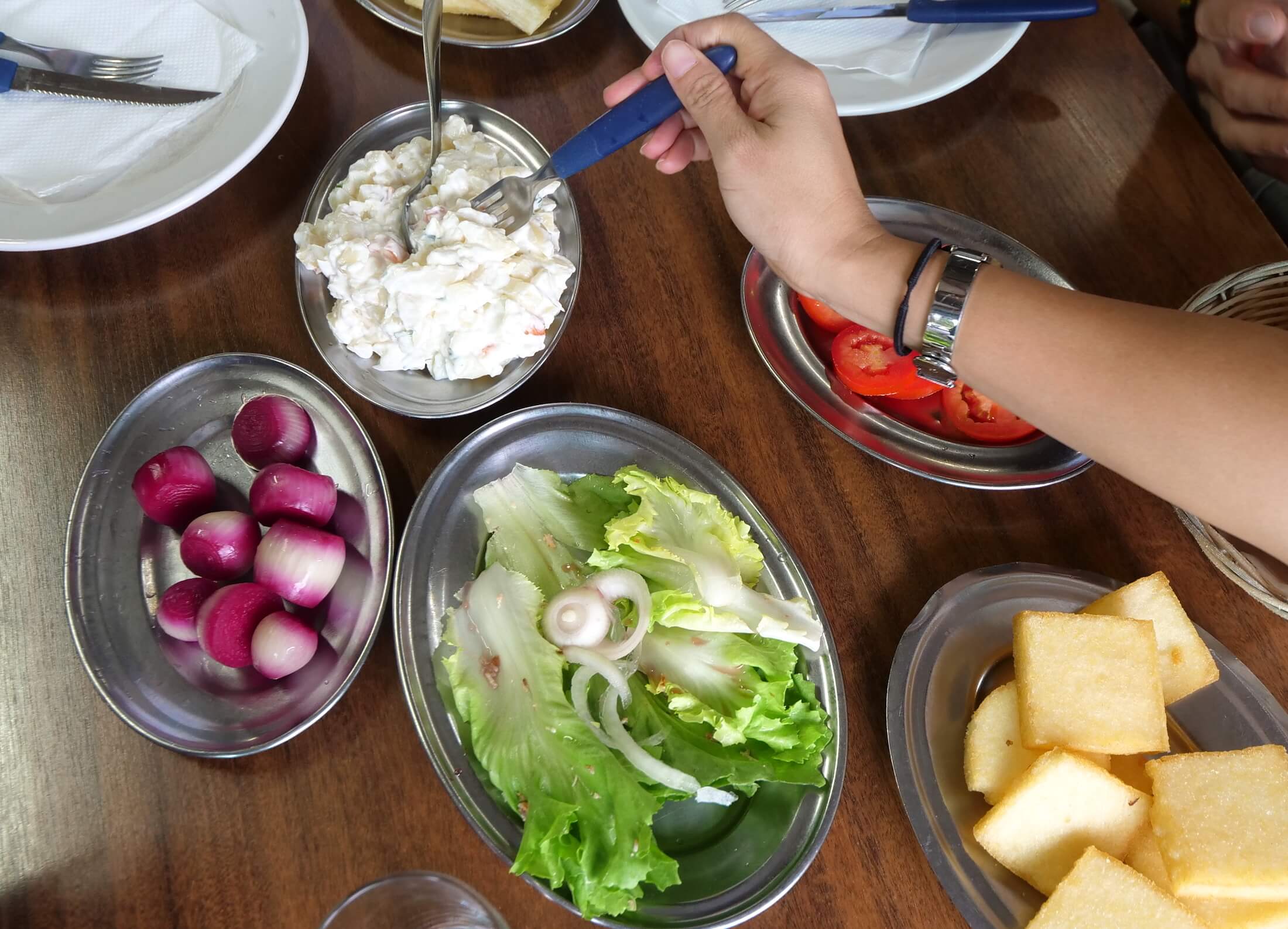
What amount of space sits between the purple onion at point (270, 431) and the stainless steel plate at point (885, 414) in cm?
63

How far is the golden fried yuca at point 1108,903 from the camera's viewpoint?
84 centimetres

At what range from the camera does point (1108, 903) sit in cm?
85

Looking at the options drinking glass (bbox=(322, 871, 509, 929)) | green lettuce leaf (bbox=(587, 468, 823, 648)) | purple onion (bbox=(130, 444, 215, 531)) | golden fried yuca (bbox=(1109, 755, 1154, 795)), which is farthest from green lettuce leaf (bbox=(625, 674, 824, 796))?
purple onion (bbox=(130, 444, 215, 531))

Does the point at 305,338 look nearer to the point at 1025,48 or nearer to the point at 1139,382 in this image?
the point at 1139,382

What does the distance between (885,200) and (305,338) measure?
87 cm

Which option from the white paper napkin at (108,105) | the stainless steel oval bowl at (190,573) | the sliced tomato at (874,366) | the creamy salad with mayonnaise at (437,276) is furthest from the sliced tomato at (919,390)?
the white paper napkin at (108,105)

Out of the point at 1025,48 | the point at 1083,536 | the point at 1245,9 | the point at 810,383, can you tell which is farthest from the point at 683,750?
the point at 1245,9

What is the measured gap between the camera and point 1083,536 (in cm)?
116

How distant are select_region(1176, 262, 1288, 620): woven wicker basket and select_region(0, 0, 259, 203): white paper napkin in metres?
1.42

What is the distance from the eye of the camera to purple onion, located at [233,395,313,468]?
987mm

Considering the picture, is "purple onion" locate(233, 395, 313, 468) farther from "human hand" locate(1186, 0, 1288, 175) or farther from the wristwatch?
"human hand" locate(1186, 0, 1288, 175)

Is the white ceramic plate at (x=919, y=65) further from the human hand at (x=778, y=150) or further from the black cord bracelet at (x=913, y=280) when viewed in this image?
the black cord bracelet at (x=913, y=280)

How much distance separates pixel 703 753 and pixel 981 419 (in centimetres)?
63

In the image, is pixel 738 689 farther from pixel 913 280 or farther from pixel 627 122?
pixel 627 122
